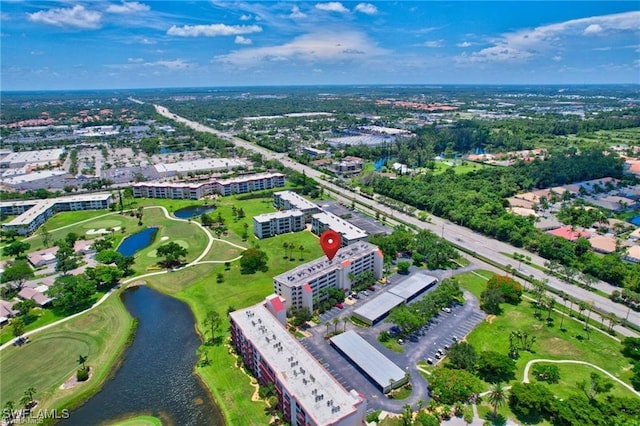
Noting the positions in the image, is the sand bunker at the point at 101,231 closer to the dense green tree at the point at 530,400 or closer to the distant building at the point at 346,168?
the distant building at the point at 346,168

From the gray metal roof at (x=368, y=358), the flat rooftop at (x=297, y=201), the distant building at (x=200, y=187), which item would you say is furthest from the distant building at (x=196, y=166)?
the gray metal roof at (x=368, y=358)

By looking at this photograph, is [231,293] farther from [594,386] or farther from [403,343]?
[594,386]

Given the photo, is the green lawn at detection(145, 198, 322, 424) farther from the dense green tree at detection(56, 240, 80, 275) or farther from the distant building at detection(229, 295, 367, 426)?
the dense green tree at detection(56, 240, 80, 275)

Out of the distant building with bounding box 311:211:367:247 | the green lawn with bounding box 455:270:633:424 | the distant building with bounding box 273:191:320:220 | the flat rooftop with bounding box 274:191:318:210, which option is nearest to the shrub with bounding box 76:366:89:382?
the green lawn with bounding box 455:270:633:424

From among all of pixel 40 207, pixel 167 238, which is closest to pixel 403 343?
pixel 167 238

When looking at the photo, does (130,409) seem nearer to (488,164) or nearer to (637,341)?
(637,341)

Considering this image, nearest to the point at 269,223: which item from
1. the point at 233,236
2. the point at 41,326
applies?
the point at 233,236
